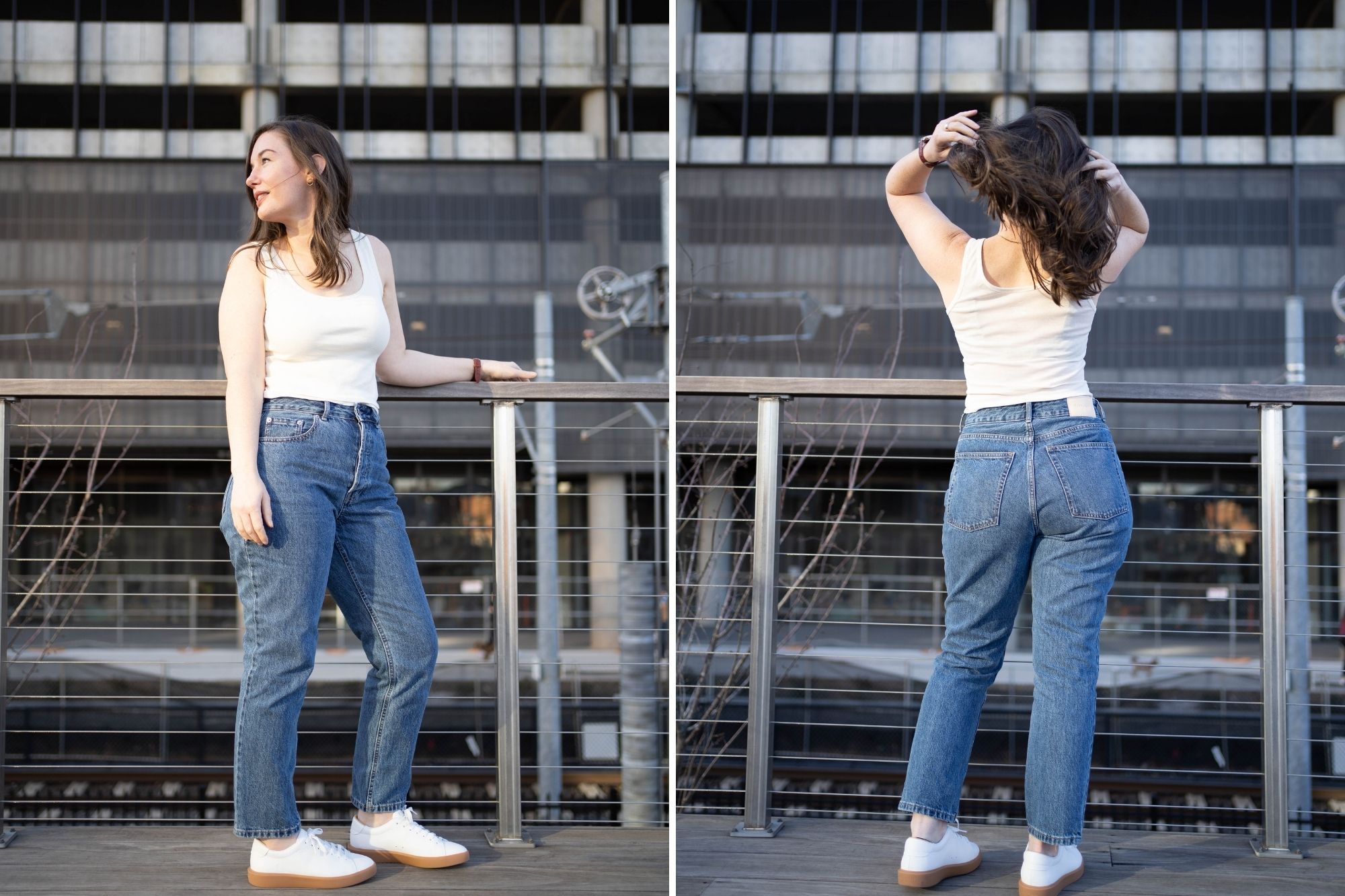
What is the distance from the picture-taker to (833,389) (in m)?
2.55

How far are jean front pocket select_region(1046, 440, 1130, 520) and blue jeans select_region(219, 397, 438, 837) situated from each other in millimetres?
1178

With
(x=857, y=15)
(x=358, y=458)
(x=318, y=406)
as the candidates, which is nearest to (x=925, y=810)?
(x=358, y=458)

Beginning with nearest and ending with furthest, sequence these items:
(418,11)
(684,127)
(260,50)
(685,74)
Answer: (685,74)
(684,127)
(260,50)
(418,11)

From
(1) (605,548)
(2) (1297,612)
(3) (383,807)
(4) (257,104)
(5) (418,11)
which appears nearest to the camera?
(3) (383,807)

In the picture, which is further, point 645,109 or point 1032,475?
point 645,109

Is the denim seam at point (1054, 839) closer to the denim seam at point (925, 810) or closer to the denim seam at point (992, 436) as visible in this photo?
the denim seam at point (925, 810)

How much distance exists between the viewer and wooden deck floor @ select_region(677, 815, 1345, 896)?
225 cm

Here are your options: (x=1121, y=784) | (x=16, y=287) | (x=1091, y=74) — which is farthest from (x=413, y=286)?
(x=1121, y=784)

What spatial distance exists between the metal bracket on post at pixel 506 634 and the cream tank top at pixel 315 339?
461 millimetres

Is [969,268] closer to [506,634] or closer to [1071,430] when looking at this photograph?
[1071,430]

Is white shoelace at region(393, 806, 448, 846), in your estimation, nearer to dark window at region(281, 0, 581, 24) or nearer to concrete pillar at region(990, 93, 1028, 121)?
concrete pillar at region(990, 93, 1028, 121)

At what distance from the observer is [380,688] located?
226 centimetres

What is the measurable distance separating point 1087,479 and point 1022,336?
276 millimetres

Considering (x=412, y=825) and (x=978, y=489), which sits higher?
(x=978, y=489)
